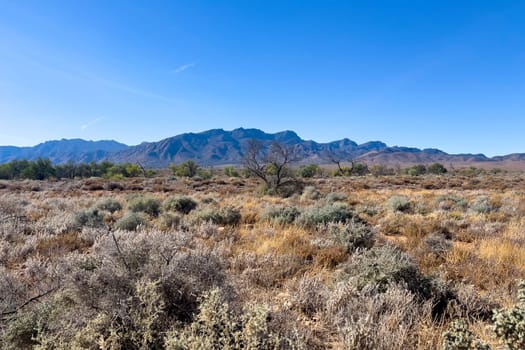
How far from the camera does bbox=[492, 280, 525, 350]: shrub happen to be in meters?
1.91

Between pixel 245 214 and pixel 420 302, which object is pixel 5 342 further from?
pixel 245 214

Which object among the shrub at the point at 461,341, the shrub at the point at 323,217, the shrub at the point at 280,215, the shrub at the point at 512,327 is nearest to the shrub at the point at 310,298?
the shrub at the point at 461,341

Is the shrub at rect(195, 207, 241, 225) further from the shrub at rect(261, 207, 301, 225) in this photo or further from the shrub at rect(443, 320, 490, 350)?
the shrub at rect(443, 320, 490, 350)

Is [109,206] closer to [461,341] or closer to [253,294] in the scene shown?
[253,294]

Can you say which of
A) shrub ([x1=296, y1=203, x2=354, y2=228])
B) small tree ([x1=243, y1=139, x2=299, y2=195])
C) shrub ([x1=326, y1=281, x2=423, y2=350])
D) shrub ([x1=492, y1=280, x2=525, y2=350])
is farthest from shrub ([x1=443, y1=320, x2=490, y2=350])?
small tree ([x1=243, y1=139, x2=299, y2=195])

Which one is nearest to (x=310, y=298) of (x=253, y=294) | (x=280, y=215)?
(x=253, y=294)

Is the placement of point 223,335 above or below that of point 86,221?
above

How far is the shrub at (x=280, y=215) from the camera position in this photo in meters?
8.00

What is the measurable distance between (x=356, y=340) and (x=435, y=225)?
6.27 meters

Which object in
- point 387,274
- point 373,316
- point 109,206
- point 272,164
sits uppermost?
point 272,164

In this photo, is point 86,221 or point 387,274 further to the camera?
point 86,221

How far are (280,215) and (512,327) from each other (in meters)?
6.56

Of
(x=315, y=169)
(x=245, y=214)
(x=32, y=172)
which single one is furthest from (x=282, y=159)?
(x=32, y=172)

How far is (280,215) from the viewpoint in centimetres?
841
